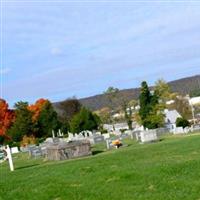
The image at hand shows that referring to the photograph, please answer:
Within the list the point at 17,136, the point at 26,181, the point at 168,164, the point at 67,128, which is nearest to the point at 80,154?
the point at 26,181

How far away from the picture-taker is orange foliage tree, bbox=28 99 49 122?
8846 centimetres

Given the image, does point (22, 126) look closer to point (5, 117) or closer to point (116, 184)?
point (5, 117)

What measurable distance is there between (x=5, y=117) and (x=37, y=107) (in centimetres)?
568

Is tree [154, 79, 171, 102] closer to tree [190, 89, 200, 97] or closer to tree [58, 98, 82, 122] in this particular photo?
tree [58, 98, 82, 122]

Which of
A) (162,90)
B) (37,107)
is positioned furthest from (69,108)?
(162,90)

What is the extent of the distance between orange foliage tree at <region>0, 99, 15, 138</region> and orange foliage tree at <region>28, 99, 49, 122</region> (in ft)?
11.7

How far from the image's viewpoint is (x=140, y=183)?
1202 centimetres

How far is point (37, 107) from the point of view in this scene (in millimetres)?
94438

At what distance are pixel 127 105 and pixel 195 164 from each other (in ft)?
243

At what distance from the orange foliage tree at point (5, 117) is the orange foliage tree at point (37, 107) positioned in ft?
11.7

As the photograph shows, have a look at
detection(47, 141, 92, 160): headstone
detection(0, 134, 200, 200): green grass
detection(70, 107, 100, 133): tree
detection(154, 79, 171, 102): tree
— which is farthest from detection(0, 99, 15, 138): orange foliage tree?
detection(0, 134, 200, 200): green grass

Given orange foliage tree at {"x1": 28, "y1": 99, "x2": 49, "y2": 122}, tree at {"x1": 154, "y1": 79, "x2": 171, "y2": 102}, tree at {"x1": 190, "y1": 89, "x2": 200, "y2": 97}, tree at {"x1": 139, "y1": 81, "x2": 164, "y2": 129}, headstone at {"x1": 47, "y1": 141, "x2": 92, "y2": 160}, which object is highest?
tree at {"x1": 190, "y1": 89, "x2": 200, "y2": 97}

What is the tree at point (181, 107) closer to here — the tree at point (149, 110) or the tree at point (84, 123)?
the tree at point (84, 123)

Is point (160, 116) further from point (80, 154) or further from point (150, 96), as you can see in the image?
point (80, 154)
